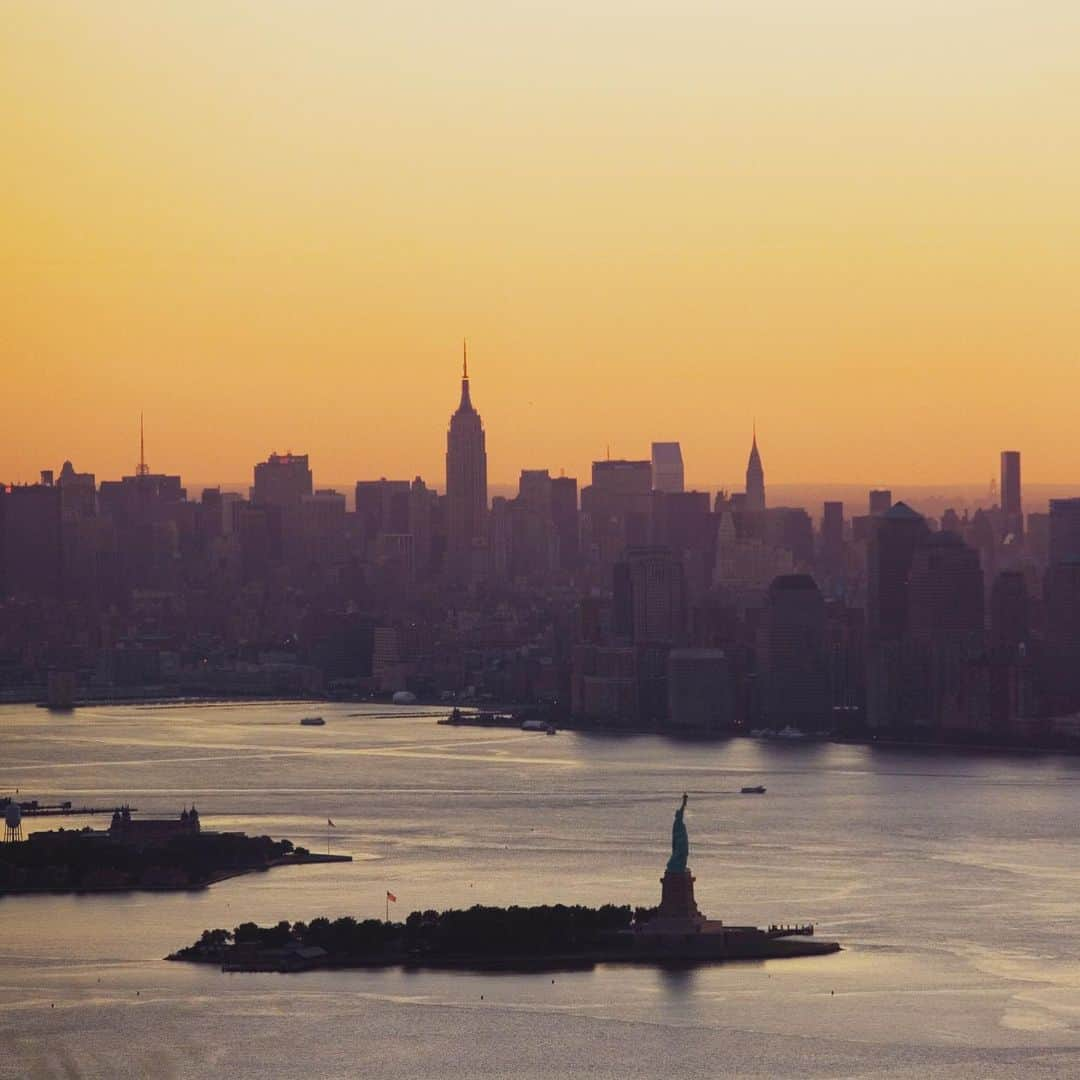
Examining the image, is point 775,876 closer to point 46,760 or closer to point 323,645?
point 46,760

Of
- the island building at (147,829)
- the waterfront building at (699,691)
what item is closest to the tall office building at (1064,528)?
the waterfront building at (699,691)

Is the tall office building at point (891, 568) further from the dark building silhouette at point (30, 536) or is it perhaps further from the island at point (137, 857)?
the dark building silhouette at point (30, 536)

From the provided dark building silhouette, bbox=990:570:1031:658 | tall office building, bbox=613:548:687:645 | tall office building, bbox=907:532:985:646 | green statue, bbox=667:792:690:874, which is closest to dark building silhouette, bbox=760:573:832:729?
tall office building, bbox=907:532:985:646

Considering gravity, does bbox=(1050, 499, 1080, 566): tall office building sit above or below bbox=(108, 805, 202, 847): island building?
above

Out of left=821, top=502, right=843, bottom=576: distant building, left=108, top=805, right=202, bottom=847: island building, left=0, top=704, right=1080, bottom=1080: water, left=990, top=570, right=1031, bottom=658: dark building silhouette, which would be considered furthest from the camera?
left=821, top=502, right=843, bottom=576: distant building

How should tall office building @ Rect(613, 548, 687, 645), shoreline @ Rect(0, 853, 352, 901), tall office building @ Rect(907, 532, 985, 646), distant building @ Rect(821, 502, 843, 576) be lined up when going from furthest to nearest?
distant building @ Rect(821, 502, 843, 576)
tall office building @ Rect(613, 548, 687, 645)
tall office building @ Rect(907, 532, 985, 646)
shoreline @ Rect(0, 853, 352, 901)

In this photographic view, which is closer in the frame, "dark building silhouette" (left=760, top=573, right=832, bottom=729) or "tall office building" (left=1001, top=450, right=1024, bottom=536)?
"dark building silhouette" (left=760, top=573, right=832, bottom=729)

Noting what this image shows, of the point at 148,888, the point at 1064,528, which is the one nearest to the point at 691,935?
the point at 148,888

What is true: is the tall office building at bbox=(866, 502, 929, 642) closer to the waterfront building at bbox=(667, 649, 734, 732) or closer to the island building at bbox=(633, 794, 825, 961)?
the waterfront building at bbox=(667, 649, 734, 732)
